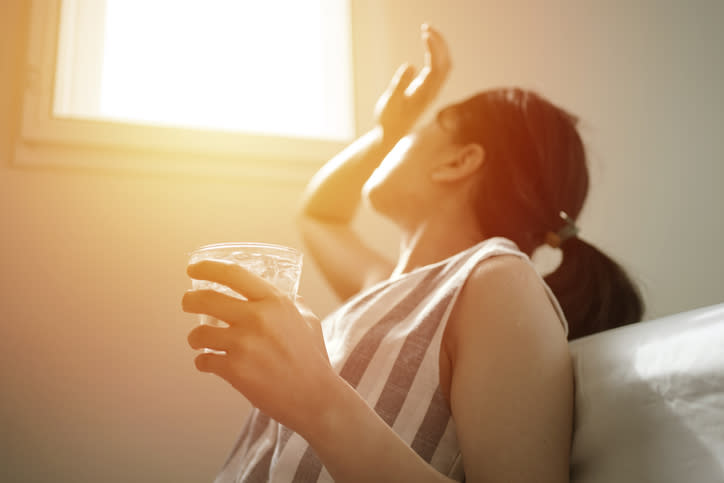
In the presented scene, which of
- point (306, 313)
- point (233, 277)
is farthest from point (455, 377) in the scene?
point (233, 277)

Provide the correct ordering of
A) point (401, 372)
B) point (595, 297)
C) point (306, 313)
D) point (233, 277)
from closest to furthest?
1. point (233, 277)
2. point (306, 313)
3. point (401, 372)
4. point (595, 297)

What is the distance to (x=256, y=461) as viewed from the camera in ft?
2.19

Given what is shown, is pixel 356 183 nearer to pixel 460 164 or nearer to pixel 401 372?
pixel 460 164

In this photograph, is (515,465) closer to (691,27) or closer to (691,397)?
(691,397)

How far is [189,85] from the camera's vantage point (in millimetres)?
1291

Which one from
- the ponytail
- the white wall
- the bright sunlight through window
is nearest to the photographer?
the ponytail

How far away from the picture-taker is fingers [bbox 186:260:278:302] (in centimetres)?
40

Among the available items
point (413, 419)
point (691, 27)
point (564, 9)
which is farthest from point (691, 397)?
point (691, 27)

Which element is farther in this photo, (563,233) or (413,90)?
(413,90)

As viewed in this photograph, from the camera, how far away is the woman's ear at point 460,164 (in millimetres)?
916

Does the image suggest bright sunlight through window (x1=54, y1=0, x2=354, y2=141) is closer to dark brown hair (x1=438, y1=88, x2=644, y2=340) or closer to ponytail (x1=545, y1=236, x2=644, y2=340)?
dark brown hair (x1=438, y1=88, x2=644, y2=340)

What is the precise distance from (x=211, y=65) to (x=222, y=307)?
3.61 feet

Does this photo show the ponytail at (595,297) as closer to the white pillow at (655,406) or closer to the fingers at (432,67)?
the white pillow at (655,406)

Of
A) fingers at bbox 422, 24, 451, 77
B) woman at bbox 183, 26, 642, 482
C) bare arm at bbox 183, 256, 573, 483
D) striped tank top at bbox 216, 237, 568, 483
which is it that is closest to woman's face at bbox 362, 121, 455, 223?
woman at bbox 183, 26, 642, 482
